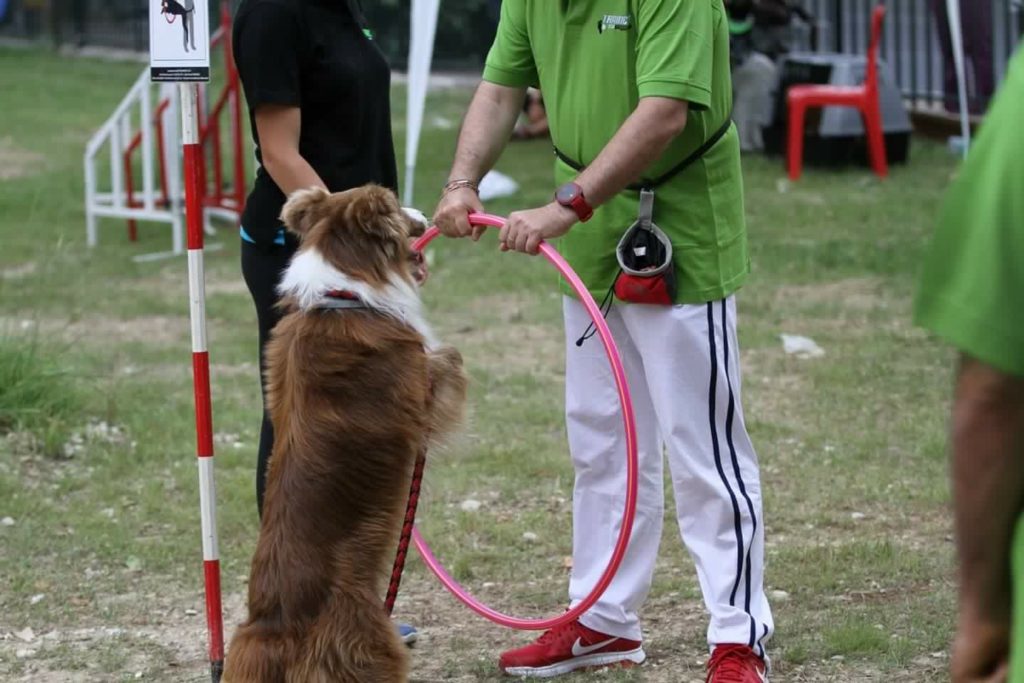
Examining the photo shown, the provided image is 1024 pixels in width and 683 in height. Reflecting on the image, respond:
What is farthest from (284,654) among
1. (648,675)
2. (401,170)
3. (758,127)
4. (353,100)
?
(758,127)

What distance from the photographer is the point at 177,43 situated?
3670mm

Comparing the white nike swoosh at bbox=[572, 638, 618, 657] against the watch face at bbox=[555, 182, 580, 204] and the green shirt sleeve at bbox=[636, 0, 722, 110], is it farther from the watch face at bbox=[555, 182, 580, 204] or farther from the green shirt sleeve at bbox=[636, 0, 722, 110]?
the green shirt sleeve at bbox=[636, 0, 722, 110]

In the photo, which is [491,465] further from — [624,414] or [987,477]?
[987,477]

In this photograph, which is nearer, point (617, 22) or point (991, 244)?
point (991, 244)

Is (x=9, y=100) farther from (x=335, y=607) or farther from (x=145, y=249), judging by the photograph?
(x=335, y=607)

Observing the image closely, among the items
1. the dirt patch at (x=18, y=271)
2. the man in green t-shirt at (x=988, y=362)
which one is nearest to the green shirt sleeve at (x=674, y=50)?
the man in green t-shirt at (x=988, y=362)

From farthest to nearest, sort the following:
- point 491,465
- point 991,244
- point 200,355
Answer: point 491,465
point 200,355
point 991,244

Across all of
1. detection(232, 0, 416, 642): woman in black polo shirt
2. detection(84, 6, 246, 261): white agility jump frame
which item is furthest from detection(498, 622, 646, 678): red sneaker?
detection(84, 6, 246, 261): white agility jump frame

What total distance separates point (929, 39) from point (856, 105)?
3063 mm

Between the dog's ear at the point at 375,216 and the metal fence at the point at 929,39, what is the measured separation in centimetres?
937

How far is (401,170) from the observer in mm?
12969

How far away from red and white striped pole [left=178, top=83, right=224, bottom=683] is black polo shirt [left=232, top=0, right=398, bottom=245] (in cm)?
20

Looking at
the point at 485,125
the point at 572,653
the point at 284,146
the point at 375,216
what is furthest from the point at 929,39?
the point at 375,216

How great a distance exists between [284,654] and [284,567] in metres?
0.21
